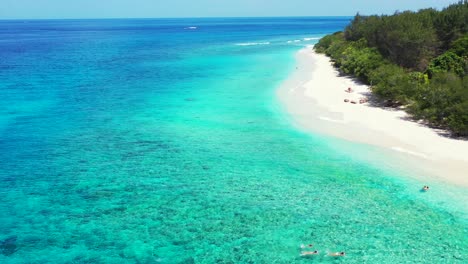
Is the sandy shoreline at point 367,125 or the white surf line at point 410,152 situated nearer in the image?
the sandy shoreline at point 367,125

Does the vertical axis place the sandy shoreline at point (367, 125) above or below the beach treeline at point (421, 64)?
below

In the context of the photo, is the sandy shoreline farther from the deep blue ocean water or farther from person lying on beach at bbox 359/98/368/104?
the deep blue ocean water

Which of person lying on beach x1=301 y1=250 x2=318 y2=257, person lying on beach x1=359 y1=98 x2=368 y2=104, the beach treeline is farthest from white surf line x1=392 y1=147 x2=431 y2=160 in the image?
person lying on beach x1=301 y1=250 x2=318 y2=257

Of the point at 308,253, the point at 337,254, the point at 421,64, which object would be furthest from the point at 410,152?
the point at 421,64

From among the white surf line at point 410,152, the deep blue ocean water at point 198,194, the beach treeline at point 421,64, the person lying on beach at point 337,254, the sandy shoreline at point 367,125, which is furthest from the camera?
the beach treeline at point 421,64

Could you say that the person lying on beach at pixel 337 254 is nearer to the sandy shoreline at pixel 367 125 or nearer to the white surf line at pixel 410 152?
the sandy shoreline at pixel 367 125

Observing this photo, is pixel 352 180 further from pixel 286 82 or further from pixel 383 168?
pixel 286 82

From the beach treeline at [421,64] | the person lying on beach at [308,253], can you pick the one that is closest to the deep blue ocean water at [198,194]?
the person lying on beach at [308,253]
